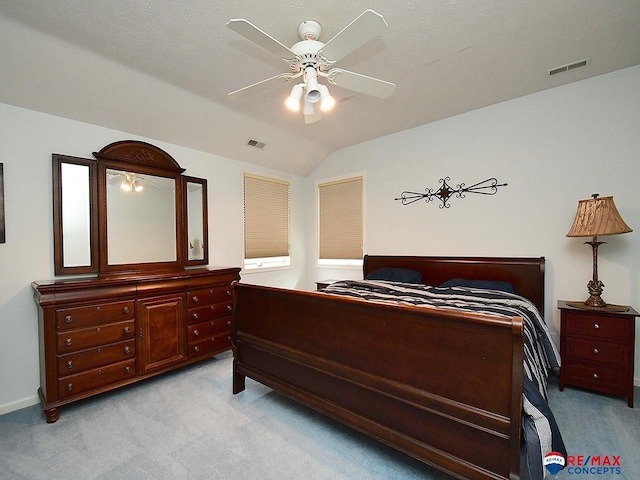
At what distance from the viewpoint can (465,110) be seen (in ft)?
11.5

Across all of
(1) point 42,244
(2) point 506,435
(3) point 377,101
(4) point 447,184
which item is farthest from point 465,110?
(1) point 42,244

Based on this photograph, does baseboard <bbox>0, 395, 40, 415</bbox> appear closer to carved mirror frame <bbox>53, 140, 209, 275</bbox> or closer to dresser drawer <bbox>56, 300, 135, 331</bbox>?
dresser drawer <bbox>56, 300, 135, 331</bbox>

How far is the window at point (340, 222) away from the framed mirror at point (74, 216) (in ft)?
10.3

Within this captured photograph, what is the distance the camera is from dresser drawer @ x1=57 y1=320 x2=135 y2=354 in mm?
2332

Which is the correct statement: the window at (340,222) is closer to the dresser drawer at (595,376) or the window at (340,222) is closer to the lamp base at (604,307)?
the lamp base at (604,307)

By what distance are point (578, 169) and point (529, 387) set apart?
264 cm

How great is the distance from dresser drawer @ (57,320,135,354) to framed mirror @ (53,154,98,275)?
65 centimetres

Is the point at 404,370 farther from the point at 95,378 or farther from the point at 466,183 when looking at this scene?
the point at 466,183

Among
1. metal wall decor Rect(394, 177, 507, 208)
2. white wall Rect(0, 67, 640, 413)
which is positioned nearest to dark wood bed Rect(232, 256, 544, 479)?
white wall Rect(0, 67, 640, 413)

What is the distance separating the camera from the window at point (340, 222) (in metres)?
4.59

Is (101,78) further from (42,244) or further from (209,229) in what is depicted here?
(209,229)

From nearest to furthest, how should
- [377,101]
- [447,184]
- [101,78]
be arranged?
[101,78] → [377,101] → [447,184]

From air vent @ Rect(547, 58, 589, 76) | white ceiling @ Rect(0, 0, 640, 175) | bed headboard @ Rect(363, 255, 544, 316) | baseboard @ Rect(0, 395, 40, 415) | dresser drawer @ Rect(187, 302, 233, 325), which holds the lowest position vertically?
baseboard @ Rect(0, 395, 40, 415)

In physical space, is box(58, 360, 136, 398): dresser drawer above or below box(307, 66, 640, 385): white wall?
below
